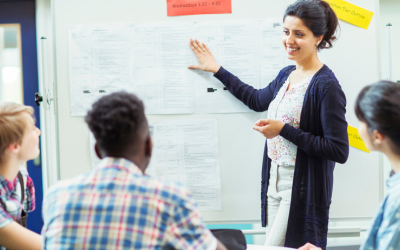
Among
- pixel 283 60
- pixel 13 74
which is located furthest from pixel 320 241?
pixel 13 74

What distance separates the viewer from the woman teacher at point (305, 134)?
50.3 inches

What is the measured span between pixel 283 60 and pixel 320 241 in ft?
2.82

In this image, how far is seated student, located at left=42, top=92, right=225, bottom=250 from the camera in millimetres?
622

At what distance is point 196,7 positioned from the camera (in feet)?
5.36

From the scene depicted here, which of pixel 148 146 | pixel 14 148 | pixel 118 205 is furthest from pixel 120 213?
pixel 14 148

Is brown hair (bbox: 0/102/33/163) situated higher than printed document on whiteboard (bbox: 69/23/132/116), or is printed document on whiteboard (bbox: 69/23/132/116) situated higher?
printed document on whiteboard (bbox: 69/23/132/116)

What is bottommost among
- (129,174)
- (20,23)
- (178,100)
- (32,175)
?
(32,175)

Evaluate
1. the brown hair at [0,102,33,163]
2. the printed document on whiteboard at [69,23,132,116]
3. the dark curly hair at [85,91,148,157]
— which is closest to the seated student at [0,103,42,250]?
the brown hair at [0,102,33,163]

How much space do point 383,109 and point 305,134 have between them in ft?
1.50

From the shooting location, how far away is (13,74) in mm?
2100

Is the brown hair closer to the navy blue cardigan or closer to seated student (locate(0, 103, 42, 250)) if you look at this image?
seated student (locate(0, 103, 42, 250))

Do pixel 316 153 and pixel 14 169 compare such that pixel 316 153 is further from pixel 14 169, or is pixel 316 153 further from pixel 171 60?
pixel 14 169

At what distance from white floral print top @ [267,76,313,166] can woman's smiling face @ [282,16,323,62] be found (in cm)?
11

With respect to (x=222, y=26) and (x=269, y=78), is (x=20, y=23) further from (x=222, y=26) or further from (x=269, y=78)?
(x=269, y=78)
